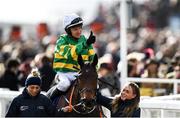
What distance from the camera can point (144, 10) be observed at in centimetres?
4938

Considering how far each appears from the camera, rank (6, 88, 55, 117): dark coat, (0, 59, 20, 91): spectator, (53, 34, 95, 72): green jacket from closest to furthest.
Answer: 1. (6, 88, 55, 117): dark coat
2. (53, 34, 95, 72): green jacket
3. (0, 59, 20, 91): spectator

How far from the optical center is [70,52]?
11953 millimetres

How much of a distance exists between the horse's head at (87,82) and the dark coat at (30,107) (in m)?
0.47

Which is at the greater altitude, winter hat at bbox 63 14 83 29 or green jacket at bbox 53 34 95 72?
winter hat at bbox 63 14 83 29

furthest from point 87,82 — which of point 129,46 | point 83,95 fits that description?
point 129,46

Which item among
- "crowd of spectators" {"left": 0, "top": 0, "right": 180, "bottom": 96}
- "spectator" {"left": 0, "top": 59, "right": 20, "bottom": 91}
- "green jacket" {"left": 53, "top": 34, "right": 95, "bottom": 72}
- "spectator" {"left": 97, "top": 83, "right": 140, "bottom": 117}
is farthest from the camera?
"crowd of spectators" {"left": 0, "top": 0, "right": 180, "bottom": 96}

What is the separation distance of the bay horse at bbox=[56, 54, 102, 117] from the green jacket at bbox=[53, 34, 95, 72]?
24 cm

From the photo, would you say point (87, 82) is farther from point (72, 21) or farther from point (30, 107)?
point (72, 21)

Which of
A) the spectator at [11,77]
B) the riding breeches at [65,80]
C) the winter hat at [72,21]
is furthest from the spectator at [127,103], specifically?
the spectator at [11,77]

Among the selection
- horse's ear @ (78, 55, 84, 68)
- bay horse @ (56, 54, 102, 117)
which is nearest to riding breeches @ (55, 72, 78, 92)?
bay horse @ (56, 54, 102, 117)

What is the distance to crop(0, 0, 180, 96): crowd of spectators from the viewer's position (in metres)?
18.5

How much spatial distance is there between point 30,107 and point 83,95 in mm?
685

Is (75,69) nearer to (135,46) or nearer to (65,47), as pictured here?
(65,47)

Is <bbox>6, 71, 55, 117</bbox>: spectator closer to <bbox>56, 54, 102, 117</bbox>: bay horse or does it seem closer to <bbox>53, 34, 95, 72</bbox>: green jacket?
<bbox>56, 54, 102, 117</bbox>: bay horse
